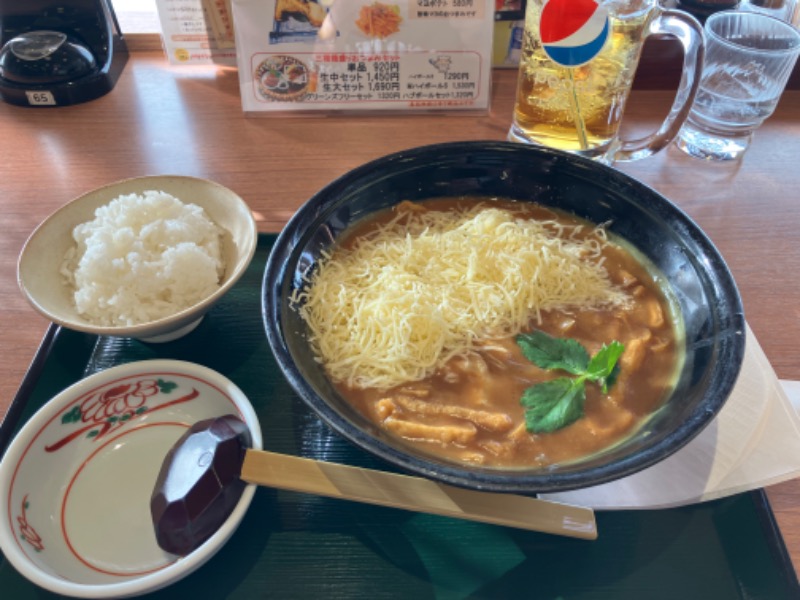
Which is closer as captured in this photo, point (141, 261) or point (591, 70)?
point (141, 261)

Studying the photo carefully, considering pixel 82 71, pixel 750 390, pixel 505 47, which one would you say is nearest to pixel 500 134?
pixel 505 47

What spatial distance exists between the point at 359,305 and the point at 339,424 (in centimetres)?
39

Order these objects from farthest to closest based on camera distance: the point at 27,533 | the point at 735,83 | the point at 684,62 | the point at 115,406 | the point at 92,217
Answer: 1. the point at 735,83
2. the point at 684,62
3. the point at 92,217
4. the point at 115,406
5. the point at 27,533

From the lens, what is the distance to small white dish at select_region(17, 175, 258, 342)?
4.44 ft

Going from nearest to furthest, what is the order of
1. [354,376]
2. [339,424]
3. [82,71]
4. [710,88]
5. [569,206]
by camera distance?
[339,424]
[354,376]
[569,206]
[710,88]
[82,71]

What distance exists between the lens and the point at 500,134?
2.14 m

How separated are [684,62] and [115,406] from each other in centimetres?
172

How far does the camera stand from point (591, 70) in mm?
1750

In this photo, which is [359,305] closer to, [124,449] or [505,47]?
[124,449]

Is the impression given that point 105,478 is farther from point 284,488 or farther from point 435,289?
point 435,289

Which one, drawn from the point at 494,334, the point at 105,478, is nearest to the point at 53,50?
the point at 105,478

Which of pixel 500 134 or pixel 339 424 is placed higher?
pixel 339 424

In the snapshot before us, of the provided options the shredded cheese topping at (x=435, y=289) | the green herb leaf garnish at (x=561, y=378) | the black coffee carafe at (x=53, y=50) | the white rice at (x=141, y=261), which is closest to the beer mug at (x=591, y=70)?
the shredded cheese topping at (x=435, y=289)

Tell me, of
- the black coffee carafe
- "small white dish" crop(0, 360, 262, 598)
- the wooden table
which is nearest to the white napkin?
the wooden table
